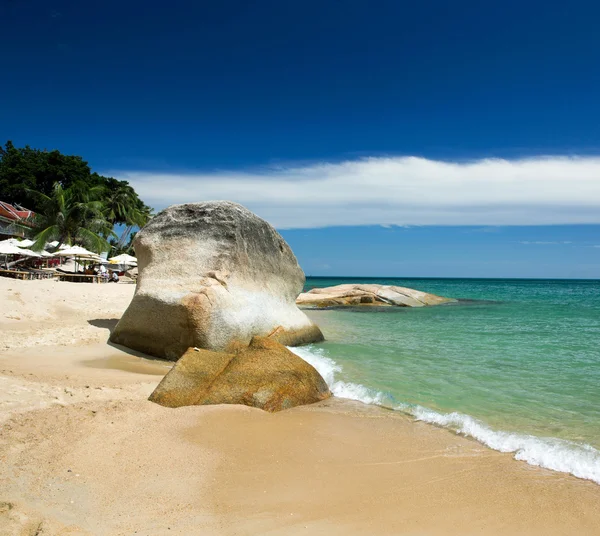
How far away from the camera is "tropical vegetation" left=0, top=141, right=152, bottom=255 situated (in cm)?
3772

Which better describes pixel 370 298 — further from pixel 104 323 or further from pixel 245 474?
pixel 245 474

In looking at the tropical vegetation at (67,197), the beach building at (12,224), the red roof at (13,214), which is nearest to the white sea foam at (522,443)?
the tropical vegetation at (67,197)

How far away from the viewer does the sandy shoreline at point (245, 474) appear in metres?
3.36

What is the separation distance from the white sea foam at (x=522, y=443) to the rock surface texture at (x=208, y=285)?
320 cm

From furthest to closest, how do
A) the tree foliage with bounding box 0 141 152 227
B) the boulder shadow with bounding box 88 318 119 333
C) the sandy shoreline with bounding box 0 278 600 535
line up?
the tree foliage with bounding box 0 141 152 227 → the boulder shadow with bounding box 88 318 119 333 → the sandy shoreline with bounding box 0 278 600 535

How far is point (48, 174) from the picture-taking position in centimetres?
5134

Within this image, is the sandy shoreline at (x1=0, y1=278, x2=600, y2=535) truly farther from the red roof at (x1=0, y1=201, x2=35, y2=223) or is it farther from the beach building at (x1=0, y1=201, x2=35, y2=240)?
the red roof at (x1=0, y1=201, x2=35, y2=223)

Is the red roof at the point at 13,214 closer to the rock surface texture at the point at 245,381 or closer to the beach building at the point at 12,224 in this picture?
the beach building at the point at 12,224

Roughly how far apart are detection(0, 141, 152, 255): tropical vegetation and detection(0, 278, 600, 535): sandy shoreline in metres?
32.2

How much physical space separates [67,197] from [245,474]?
4033cm

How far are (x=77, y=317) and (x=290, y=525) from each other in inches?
426

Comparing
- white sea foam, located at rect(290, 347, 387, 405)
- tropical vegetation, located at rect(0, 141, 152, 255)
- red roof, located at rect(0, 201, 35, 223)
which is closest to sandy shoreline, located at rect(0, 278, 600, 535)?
white sea foam, located at rect(290, 347, 387, 405)

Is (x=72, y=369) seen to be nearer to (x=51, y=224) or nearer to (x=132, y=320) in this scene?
(x=132, y=320)

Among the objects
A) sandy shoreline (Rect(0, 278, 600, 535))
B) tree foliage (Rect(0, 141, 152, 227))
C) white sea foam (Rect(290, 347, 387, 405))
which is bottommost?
white sea foam (Rect(290, 347, 387, 405))
